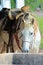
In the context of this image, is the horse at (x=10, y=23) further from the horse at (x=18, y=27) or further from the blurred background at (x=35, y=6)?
the blurred background at (x=35, y=6)

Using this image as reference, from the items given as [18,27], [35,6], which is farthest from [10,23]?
[35,6]

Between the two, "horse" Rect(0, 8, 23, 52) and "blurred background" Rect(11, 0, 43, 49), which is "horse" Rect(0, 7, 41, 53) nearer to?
"horse" Rect(0, 8, 23, 52)

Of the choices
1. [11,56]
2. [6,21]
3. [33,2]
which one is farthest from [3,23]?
[11,56]

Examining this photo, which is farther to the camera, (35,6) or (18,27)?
(35,6)

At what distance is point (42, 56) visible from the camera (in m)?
0.42

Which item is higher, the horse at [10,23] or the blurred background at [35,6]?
the blurred background at [35,6]

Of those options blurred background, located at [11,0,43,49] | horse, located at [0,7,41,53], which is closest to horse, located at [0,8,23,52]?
horse, located at [0,7,41,53]

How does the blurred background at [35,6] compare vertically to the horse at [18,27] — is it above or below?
above

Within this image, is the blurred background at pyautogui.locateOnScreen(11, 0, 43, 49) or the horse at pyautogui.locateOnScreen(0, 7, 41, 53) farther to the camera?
the blurred background at pyautogui.locateOnScreen(11, 0, 43, 49)

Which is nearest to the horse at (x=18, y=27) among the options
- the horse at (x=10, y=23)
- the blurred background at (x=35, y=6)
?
the horse at (x=10, y=23)

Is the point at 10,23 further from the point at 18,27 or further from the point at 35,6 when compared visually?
the point at 35,6

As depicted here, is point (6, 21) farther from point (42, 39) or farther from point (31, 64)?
point (31, 64)

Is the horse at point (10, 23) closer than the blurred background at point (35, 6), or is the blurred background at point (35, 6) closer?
the horse at point (10, 23)

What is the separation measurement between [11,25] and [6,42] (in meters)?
0.11
